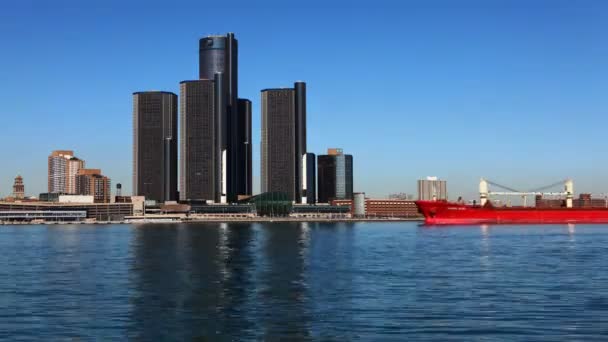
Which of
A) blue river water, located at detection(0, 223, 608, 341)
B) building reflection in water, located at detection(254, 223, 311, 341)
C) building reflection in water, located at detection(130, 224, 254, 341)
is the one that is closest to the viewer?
blue river water, located at detection(0, 223, 608, 341)

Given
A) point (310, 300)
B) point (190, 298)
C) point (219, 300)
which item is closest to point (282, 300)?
point (310, 300)

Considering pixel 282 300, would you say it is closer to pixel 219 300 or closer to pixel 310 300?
pixel 310 300

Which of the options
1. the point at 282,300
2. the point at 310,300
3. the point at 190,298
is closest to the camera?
the point at 310,300

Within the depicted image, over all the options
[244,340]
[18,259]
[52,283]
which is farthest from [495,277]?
[18,259]

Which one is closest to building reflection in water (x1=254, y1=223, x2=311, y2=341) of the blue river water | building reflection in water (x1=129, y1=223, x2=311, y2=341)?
building reflection in water (x1=129, y1=223, x2=311, y2=341)

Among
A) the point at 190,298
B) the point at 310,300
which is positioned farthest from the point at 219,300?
the point at 310,300

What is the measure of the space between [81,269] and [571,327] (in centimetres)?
5293

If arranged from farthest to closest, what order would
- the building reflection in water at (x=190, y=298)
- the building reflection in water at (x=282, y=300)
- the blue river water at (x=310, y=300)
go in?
1. the building reflection in water at (x=190, y=298)
2. the building reflection in water at (x=282, y=300)
3. the blue river water at (x=310, y=300)

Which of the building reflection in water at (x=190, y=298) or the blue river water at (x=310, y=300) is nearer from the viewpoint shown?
the blue river water at (x=310, y=300)

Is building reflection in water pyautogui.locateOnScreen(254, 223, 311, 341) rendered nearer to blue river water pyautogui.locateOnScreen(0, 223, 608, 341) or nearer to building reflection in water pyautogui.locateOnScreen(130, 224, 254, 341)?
blue river water pyautogui.locateOnScreen(0, 223, 608, 341)

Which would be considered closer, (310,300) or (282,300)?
(310,300)

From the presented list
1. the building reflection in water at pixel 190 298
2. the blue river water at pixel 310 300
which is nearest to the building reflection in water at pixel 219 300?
the building reflection in water at pixel 190 298

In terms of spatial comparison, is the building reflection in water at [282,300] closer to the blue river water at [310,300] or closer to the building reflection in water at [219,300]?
the building reflection in water at [219,300]

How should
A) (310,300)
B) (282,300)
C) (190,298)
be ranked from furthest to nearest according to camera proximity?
(190,298)
(282,300)
(310,300)
